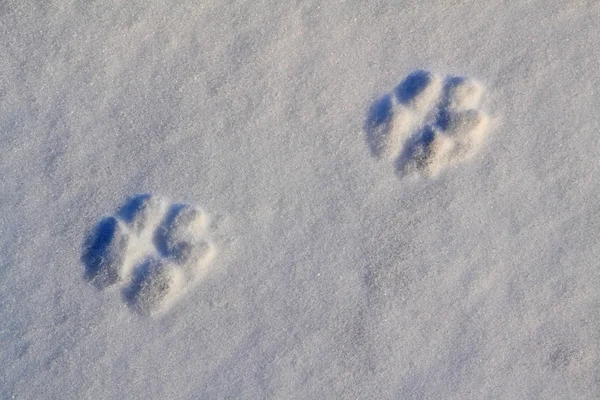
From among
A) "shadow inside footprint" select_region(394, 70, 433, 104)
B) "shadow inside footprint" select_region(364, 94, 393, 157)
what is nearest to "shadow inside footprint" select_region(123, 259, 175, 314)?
"shadow inside footprint" select_region(364, 94, 393, 157)

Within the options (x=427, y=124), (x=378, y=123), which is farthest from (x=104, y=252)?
(x=427, y=124)

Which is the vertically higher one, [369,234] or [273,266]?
[273,266]

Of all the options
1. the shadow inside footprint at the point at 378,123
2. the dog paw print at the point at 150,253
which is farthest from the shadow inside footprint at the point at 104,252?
the shadow inside footprint at the point at 378,123

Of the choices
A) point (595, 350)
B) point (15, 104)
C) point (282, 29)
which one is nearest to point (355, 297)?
point (595, 350)

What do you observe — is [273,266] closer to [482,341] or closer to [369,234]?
[369,234]

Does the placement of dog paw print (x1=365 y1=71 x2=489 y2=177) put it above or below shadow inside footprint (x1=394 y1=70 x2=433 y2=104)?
below

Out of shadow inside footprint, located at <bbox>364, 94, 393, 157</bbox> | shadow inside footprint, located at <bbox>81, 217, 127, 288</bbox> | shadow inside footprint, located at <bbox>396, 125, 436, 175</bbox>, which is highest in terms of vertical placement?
shadow inside footprint, located at <bbox>81, 217, 127, 288</bbox>

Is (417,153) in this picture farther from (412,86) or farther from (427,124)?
(412,86)

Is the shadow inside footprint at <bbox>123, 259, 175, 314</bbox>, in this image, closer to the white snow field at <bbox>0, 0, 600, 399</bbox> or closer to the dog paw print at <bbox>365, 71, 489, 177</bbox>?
the white snow field at <bbox>0, 0, 600, 399</bbox>
